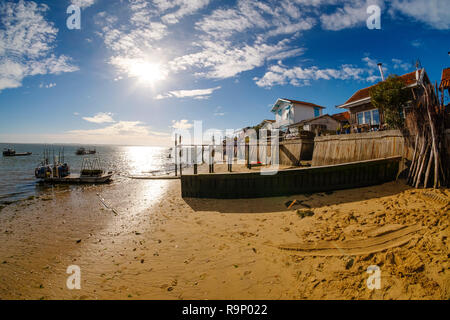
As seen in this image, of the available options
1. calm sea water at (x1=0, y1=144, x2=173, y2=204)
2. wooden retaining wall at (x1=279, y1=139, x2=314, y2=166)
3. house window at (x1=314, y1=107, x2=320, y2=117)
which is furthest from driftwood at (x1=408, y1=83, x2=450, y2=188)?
calm sea water at (x1=0, y1=144, x2=173, y2=204)

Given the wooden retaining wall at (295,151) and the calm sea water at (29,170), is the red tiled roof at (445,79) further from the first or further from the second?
the calm sea water at (29,170)

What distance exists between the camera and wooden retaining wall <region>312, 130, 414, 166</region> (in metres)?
9.63

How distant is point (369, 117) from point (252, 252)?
19095mm

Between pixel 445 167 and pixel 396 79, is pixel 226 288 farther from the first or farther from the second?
pixel 396 79

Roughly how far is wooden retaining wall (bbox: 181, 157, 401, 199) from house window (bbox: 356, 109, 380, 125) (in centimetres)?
951

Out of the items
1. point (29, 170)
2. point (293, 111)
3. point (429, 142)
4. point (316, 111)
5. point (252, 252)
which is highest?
point (316, 111)

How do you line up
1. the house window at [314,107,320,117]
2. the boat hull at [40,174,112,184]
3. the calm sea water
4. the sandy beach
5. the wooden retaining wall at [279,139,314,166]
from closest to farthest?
the sandy beach < the wooden retaining wall at [279,139,314,166] < the calm sea water < the boat hull at [40,174,112,184] < the house window at [314,107,320,117]

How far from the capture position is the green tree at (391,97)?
40.1 feet

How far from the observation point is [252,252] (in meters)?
5.01

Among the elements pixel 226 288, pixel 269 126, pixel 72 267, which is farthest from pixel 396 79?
pixel 269 126

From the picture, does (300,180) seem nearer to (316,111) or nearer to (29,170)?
(316,111)

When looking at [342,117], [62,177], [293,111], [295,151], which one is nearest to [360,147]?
[295,151]

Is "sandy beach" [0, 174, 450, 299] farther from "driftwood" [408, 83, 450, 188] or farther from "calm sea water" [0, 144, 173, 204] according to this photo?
"calm sea water" [0, 144, 173, 204]
